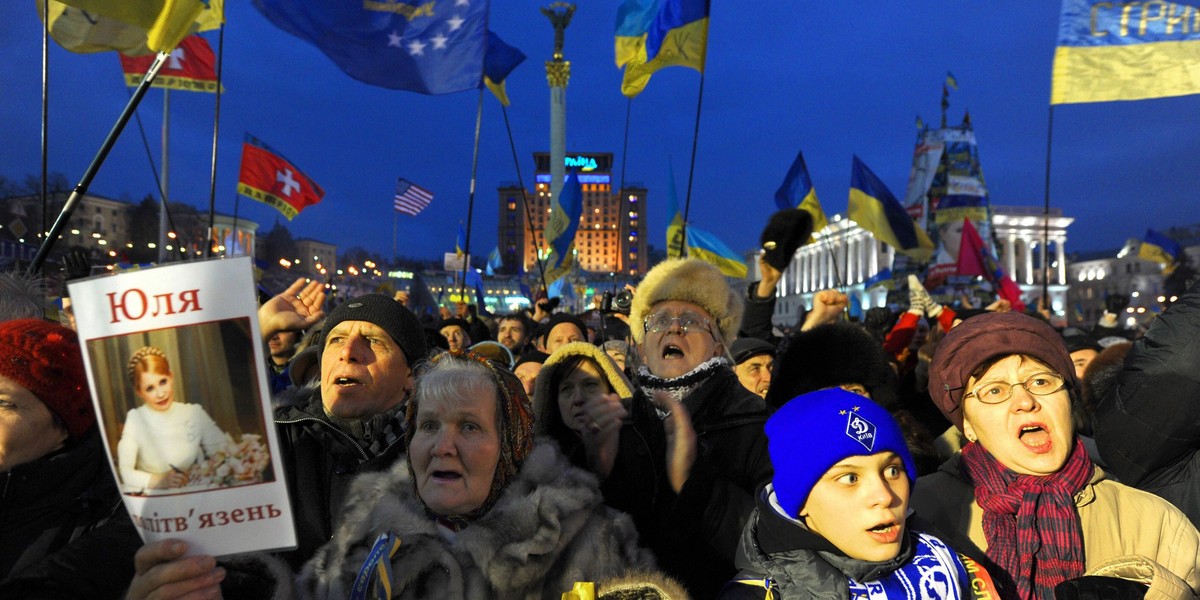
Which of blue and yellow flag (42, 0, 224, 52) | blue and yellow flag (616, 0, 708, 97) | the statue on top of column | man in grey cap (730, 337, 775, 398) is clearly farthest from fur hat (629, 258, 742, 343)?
the statue on top of column

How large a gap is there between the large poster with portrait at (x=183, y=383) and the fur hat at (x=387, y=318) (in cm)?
147

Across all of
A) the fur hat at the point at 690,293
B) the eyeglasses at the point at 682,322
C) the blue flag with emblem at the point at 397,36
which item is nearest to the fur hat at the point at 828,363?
the fur hat at the point at 690,293

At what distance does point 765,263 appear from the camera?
12.2 ft

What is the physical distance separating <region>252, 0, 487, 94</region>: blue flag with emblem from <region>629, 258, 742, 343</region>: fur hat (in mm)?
3313

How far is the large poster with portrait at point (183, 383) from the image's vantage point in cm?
122

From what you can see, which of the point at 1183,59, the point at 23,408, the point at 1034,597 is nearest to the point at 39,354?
the point at 23,408

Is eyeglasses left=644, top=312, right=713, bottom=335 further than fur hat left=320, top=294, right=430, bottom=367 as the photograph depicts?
Yes

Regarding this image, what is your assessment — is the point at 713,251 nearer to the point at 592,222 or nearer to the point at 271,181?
the point at 271,181

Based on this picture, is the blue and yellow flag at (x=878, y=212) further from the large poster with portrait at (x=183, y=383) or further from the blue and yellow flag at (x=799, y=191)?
the large poster with portrait at (x=183, y=383)

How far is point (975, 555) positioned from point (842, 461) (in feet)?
1.61

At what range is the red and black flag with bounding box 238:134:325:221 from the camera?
947 centimetres

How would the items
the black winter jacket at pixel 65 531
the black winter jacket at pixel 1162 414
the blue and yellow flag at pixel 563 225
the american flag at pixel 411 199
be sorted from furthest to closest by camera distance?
the american flag at pixel 411 199 → the blue and yellow flag at pixel 563 225 → the black winter jacket at pixel 1162 414 → the black winter jacket at pixel 65 531

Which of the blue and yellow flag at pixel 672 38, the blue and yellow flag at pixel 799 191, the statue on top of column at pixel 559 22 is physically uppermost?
the statue on top of column at pixel 559 22

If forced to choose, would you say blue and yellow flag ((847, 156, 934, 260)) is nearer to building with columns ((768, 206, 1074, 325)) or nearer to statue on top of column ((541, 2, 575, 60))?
statue on top of column ((541, 2, 575, 60))
